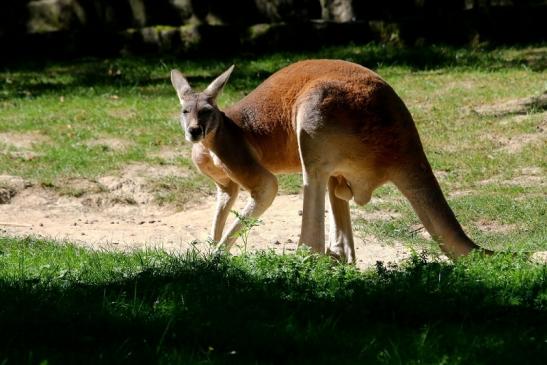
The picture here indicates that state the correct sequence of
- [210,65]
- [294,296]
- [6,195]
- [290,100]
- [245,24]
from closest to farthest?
[294,296]
[290,100]
[6,195]
[210,65]
[245,24]

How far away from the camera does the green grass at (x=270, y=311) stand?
470 centimetres

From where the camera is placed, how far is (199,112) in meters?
7.95

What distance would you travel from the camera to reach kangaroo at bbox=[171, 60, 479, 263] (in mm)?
7434

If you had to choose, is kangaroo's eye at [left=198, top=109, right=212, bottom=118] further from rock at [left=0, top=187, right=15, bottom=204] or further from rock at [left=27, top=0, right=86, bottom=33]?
rock at [left=27, top=0, right=86, bottom=33]

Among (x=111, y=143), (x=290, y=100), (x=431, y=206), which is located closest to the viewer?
(x=431, y=206)

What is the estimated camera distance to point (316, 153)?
24.5 ft

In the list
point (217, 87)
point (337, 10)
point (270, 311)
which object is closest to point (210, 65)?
point (337, 10)

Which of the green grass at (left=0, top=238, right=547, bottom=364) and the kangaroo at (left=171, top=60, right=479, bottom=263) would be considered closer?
the green grass at (left=0, top=238, right=547, bottom=364)

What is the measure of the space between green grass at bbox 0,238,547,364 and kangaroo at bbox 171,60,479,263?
3.11 feet

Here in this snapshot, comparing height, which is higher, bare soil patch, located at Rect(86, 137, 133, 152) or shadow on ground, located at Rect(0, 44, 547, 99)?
shadow on ground, located at Rect(0, 44, 547, 99)

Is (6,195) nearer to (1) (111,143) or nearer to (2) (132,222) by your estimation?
(2) (132,222)

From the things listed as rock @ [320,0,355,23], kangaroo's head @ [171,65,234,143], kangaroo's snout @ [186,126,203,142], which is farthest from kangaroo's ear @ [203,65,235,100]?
rock @ [320,0,355,23]

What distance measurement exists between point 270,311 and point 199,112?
9.42 feet

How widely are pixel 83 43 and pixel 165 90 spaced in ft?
9.24
